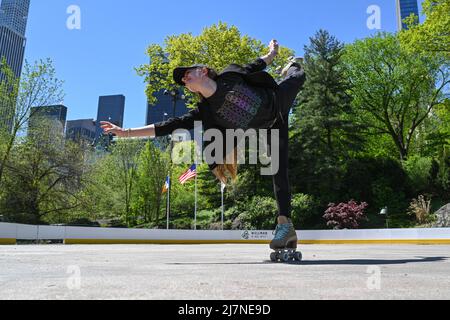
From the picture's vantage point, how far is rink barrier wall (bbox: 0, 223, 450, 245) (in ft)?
60.7

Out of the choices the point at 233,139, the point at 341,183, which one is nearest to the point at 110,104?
the point at 341,183

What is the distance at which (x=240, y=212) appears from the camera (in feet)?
100

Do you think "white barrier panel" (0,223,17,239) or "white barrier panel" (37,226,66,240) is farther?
"white barrier panel" (37,226,66,240)

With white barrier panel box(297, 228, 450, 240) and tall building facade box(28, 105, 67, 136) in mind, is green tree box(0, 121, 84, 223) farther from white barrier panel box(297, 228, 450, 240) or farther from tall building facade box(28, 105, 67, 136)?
white barrier panel box(297, 228, 450, 240)

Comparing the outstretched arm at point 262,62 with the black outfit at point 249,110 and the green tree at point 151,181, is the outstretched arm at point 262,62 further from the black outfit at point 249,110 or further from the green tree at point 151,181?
the green tree at point 151,181

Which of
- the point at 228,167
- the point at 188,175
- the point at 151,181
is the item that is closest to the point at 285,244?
the point at 228,167

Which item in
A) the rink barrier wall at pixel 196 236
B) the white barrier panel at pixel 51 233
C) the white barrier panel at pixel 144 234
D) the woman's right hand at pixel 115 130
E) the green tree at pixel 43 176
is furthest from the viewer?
the green tree at pixel 43 176

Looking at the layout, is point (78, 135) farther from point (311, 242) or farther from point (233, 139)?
point (233, 139)

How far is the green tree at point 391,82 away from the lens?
118ft

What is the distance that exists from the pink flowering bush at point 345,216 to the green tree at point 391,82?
1228 centimetres

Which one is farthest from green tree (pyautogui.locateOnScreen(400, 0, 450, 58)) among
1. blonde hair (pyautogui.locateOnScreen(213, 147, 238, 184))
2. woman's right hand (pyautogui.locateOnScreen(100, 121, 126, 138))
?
woman's right hand (pyautogui.locateOnScreen(100, 121, 126, 138))

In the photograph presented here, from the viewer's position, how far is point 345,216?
2580cm

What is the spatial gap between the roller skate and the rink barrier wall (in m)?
16.4

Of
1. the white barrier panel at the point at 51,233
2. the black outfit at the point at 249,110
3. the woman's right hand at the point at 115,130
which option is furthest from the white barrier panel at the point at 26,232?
the black outfit at the point at 249,110
